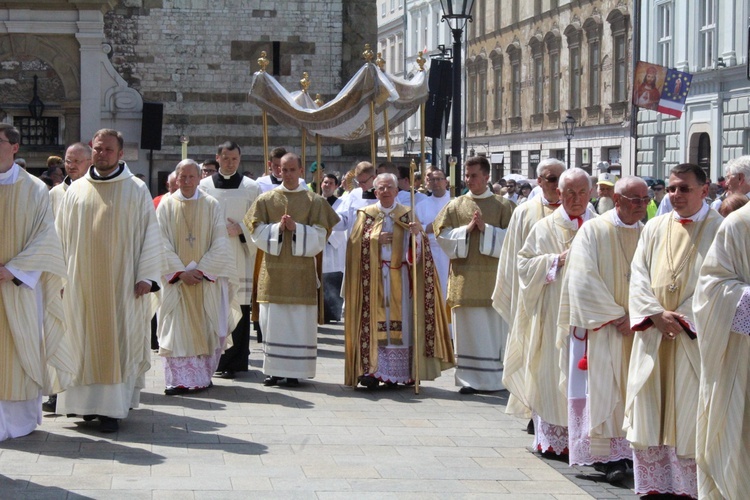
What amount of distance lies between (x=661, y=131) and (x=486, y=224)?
2690 cm

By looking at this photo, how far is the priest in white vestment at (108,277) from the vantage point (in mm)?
8820

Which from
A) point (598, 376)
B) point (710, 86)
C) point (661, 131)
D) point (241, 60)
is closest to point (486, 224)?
point (598, 376)

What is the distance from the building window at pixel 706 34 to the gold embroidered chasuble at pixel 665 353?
2776cm

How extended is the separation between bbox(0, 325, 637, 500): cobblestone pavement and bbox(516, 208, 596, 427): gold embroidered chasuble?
1.26 feet

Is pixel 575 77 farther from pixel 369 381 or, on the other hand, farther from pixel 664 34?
pixel 369 381

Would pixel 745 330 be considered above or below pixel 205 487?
above

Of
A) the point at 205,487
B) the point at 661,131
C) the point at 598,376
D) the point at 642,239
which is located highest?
the point at 661,131

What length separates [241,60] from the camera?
27047 millimetres

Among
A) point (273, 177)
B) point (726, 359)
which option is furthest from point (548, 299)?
point (273, 177)

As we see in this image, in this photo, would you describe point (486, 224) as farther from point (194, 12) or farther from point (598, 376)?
point (194, 12)

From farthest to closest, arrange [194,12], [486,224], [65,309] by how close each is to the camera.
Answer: [194,12], [486,224], [65,309]

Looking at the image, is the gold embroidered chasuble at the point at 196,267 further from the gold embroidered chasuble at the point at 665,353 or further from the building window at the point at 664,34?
the building window at the point at 664,34

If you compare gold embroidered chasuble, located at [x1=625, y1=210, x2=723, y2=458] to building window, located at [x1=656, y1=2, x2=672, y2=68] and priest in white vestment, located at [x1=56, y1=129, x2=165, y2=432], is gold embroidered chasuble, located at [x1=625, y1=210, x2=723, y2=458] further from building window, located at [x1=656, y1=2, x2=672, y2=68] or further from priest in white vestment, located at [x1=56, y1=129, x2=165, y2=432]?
building window, located at [x1=656, y1=2, x2=672, y2=68]

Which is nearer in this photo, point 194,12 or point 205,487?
point 205,487
